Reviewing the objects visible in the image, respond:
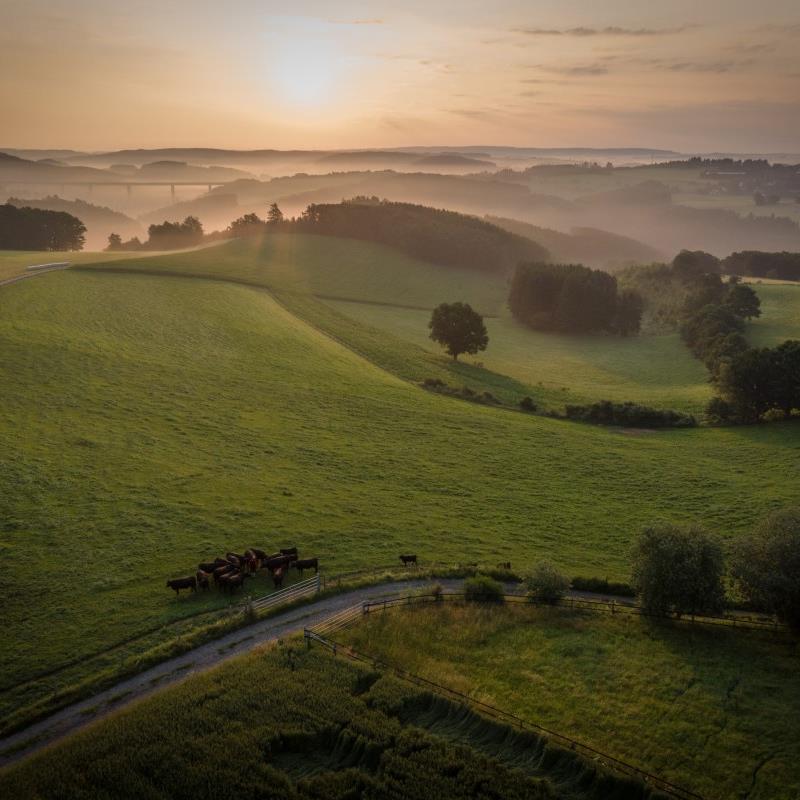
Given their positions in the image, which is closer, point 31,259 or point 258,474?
point 258,474

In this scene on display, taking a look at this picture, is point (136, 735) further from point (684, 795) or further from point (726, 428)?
point (726, 428)

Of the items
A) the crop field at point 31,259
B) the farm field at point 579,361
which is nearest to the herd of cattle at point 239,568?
the farm field at point 579,361

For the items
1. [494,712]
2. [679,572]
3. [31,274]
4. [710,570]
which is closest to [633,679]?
[494,712]

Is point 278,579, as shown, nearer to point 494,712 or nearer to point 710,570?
point 494,712

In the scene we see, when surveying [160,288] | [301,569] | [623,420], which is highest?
[160,288]

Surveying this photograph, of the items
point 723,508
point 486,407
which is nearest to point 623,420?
point 486,407

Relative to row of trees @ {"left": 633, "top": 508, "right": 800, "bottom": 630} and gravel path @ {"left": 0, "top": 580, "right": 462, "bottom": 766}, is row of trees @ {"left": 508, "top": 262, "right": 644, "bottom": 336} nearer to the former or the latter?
row of trees @ {"left": 633, "top": 508, "right": 800, "bottom": 630}

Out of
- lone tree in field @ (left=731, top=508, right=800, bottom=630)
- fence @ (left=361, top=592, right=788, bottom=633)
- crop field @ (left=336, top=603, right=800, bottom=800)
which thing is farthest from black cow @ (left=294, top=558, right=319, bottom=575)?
lone tree in field @ (left=731, top=508, right=800, bottom=630)
